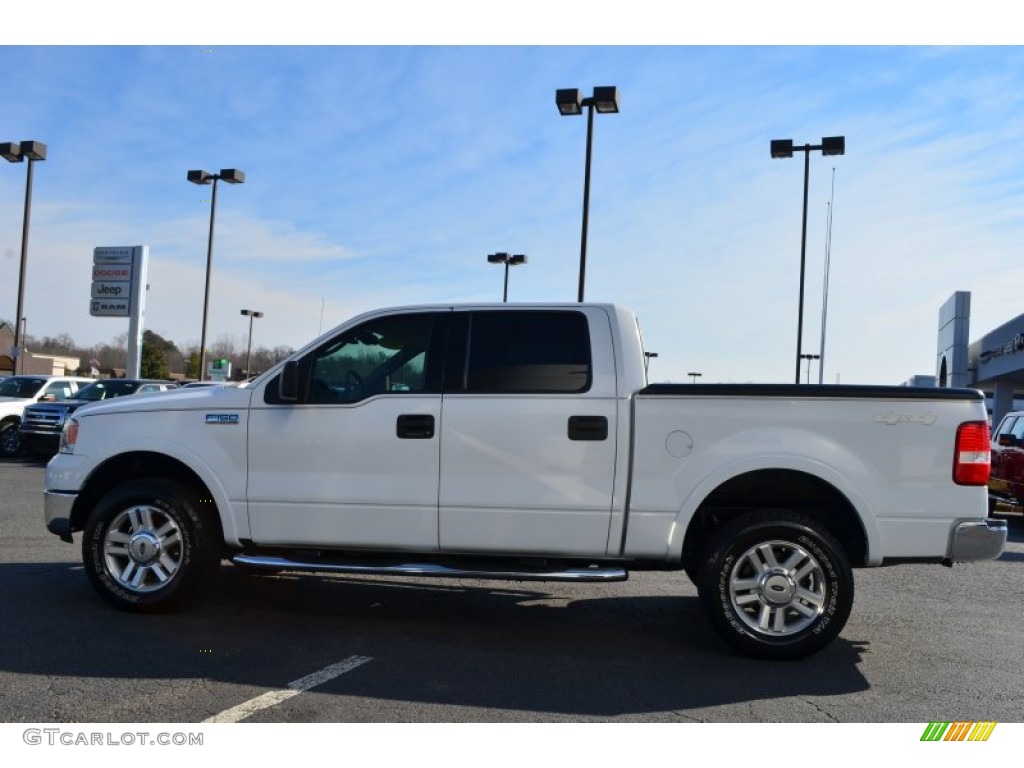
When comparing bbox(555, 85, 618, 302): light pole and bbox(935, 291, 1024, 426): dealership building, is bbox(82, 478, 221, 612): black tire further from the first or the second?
bbox(935, 291, 1024, 426): dealership building

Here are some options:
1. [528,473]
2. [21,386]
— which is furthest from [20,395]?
[528,473]

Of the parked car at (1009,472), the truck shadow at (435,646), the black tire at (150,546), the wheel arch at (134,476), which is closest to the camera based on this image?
the truck shadow at (435,646)

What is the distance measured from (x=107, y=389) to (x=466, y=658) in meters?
16.3

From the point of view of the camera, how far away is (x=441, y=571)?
5.69m

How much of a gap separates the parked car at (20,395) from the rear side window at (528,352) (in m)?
→ 15.4

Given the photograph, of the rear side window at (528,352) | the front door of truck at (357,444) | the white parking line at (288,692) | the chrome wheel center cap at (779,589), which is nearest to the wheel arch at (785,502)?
the chrome wheel center cap at (779,589)

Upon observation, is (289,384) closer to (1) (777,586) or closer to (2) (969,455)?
(1) (777,586)

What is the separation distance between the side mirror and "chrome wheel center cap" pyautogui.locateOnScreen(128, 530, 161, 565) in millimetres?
1288

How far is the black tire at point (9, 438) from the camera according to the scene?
62.0ft

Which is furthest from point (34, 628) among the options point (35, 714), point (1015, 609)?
point (1015, 609)

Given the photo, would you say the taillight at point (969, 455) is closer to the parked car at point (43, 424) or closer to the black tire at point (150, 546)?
the black tire at point (150, 546)

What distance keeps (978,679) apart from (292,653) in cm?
385

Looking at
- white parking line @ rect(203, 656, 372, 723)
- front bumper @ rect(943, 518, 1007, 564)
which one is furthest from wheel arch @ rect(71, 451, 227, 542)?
front bumper @ rect(943, 518, 1007, 564)

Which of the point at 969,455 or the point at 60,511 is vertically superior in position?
the point at 969,455
